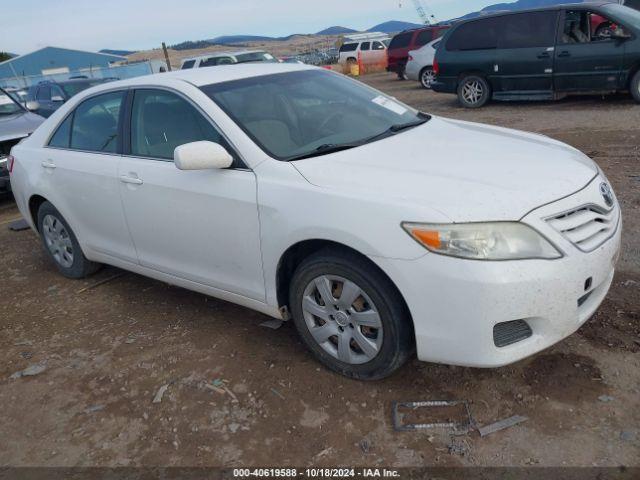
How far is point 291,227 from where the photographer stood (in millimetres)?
2816

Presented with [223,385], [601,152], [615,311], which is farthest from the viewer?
[601,152]

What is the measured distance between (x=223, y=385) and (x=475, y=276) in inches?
62.5

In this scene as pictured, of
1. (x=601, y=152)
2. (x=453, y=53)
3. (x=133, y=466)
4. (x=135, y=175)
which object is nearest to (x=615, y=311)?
(x=133, y=466)

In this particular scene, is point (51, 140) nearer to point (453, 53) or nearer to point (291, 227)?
point (291, 227)

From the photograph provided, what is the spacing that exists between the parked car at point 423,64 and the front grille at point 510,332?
45.9ft

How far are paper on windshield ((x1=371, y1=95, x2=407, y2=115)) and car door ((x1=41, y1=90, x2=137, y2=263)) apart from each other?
6.00 ft

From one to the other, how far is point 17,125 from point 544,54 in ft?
29.4

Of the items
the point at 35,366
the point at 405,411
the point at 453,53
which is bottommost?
the point at 35,366

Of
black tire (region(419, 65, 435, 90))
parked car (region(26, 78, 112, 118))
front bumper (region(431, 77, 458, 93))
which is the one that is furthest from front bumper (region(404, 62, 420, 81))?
parked car (region(26, 78, 112, 118))

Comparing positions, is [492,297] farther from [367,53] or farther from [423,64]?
[367,53]

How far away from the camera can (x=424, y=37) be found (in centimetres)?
1923

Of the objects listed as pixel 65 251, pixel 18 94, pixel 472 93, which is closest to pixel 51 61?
pixel 18 94

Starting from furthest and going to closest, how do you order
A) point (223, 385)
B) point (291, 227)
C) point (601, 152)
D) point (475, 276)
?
point (601, 152), point (223, 385), point (291, 227), point (475, 276)

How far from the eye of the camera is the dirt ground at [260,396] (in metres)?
2.48
